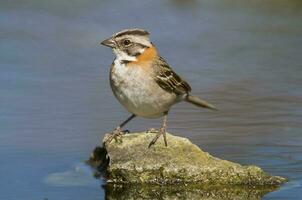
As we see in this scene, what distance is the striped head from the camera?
9195mm

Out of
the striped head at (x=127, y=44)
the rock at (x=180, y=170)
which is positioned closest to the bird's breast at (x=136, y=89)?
the striped head at (x=127, y=44)

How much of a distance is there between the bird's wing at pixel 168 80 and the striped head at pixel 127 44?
0.19 metres

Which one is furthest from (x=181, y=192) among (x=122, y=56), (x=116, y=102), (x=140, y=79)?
(x=116, y=102)

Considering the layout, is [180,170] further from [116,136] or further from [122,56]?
[122,56]

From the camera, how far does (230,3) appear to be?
15.2 meters

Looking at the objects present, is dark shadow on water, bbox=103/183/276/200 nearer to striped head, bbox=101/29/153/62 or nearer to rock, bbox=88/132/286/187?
rock, bbox=88/132/286/187

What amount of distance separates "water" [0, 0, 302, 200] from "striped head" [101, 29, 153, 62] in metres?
0.87

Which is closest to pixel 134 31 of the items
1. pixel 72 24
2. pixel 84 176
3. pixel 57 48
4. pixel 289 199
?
pixel 84 176

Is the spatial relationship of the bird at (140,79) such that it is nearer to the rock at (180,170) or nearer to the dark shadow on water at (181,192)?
the rock at (180,170)

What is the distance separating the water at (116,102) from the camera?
9.24 m

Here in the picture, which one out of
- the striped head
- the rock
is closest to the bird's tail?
the striped head

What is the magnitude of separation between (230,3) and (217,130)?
5312mm

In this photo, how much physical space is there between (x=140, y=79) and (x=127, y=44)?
34cm

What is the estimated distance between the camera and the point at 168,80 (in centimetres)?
933
